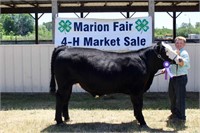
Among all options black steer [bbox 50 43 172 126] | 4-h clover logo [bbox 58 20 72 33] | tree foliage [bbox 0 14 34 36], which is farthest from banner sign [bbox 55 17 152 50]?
tree foliage [bbox 0 14 34 36]

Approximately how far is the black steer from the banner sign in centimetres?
312

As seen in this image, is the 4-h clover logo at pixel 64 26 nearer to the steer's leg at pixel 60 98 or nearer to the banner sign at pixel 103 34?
the banner sign at pixel 103 34

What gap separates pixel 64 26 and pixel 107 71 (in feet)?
12.5

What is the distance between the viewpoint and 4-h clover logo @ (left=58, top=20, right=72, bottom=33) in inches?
423

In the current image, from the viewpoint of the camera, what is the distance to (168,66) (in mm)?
7508

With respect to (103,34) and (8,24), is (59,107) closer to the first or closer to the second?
(103,34)

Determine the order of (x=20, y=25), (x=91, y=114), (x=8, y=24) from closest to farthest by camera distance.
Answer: (x=91, y=114) < (x=8, y=24) < (x=20, y=25)

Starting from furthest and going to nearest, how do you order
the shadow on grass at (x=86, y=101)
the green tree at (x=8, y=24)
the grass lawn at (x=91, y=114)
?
the green tree at (x=8, y=24) → the shadow on grass at (x=86, y=101) → the grass lawn at (x=91, y=114)

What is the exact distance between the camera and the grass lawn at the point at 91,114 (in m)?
7.30

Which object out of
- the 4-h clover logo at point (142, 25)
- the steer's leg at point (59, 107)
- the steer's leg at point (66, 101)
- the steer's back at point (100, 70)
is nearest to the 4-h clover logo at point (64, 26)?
the 4-h clover logo at point (142, 25)

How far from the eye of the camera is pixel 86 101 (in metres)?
10.5

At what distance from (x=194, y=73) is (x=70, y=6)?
28.8 ft

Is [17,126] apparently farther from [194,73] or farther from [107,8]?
[107,8]

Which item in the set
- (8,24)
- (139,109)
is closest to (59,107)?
(139,109)
